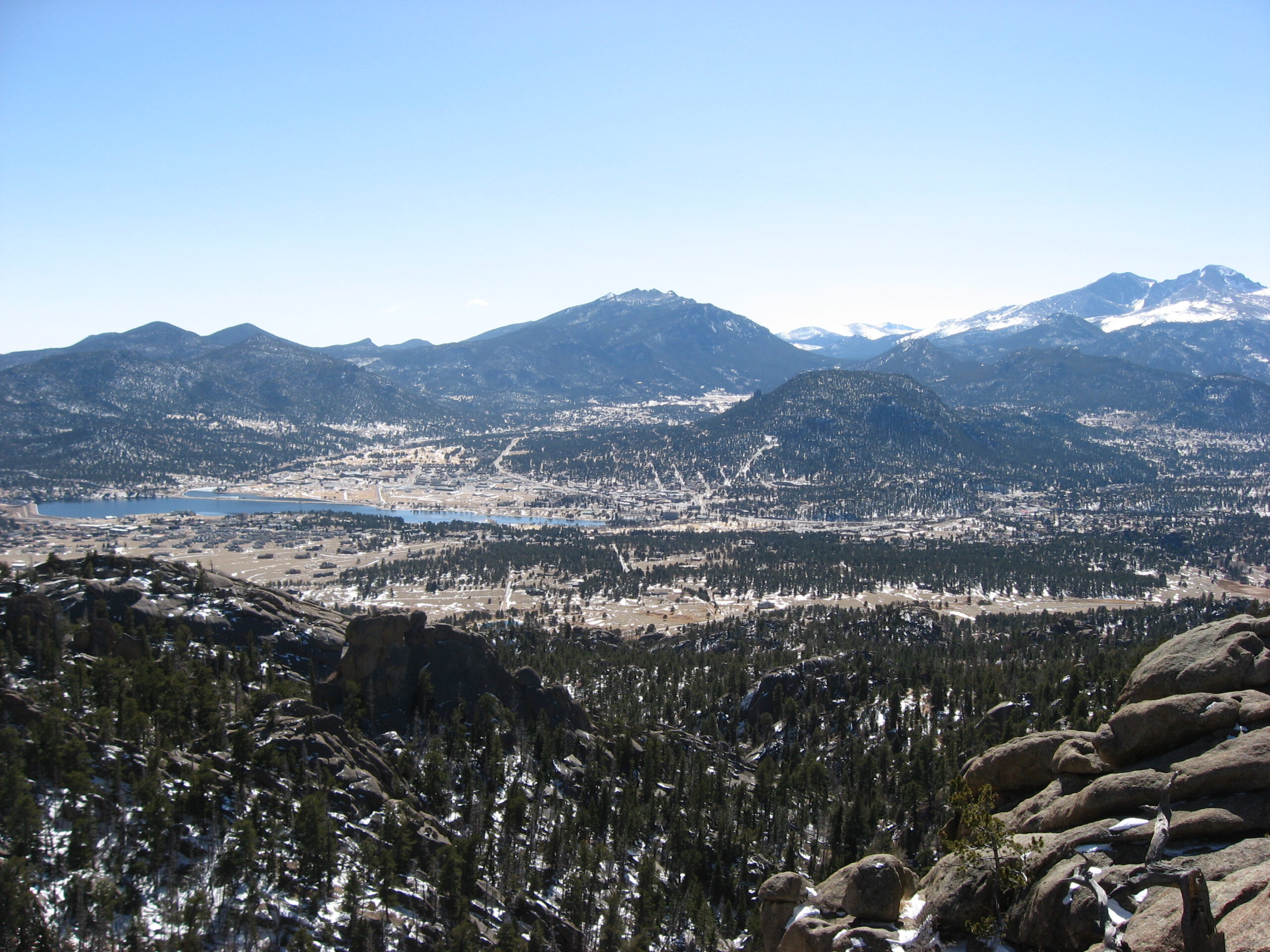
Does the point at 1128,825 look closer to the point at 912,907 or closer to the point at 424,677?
the point at 912,907

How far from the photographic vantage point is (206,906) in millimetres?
62062

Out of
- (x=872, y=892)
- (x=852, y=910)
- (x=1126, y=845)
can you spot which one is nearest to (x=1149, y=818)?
(x=1126, y=845)

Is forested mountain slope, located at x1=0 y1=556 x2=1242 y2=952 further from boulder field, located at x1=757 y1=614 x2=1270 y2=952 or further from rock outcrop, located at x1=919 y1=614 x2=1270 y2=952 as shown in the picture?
rock outcrop, located at x1=919 y1=614 x2=1270 y2=952

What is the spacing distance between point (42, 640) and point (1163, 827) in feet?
378

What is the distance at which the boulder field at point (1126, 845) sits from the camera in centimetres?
3244

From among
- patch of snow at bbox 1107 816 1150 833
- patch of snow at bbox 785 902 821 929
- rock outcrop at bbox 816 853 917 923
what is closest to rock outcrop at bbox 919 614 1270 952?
patch of snow at bbox 1107 816 1150 833

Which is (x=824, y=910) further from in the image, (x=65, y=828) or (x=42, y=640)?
(x=42, y=640)

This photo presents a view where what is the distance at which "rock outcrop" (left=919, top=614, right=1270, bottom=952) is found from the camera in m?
32.3

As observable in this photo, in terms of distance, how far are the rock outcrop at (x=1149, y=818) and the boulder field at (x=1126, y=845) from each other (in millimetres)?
79

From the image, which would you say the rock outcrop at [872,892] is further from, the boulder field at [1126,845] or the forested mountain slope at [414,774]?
the forested mountain slope at [414,774]

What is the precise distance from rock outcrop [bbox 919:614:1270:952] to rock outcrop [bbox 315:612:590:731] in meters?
76.7

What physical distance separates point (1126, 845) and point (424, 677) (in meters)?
89.9

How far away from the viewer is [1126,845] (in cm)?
3962

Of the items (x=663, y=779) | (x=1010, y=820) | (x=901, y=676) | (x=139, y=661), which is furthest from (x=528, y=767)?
(x=901, y=676)
